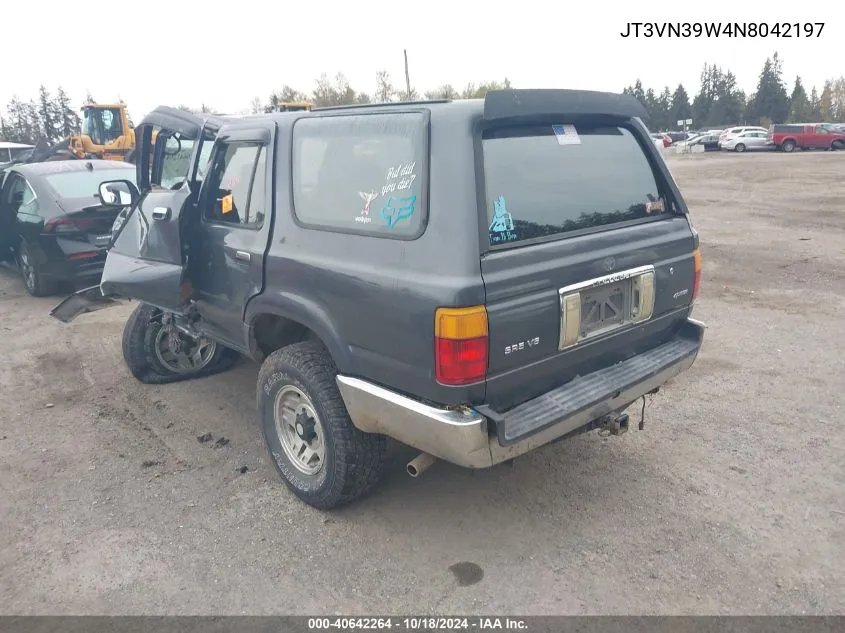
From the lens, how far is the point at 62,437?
438 cm

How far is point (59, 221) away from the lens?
7359mm

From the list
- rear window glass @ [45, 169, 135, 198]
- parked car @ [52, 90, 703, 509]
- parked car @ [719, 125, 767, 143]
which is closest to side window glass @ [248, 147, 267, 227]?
parked car @ [52, 90, 703, 509]

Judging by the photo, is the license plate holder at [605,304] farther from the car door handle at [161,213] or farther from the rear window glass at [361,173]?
the car door handle at [161,213]

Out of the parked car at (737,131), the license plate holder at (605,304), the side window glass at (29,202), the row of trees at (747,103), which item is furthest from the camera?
the row of trees at (747,103)

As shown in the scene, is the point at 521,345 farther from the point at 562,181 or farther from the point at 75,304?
Result: the point at 75,304

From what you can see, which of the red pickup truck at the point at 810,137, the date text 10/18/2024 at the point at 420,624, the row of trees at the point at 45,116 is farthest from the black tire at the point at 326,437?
the row of trees at the point at 45,116

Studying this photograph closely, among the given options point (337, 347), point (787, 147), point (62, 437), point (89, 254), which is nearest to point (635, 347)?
point (337, 347)

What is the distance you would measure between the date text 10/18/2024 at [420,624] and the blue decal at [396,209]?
169cm

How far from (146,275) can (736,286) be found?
664 centimetres

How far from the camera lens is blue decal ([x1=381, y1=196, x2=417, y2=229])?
279 centimetres

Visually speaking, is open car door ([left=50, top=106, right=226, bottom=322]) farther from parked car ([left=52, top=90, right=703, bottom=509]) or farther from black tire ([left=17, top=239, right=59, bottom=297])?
black tire ([left=17, top=239, right=59, bottom=297])

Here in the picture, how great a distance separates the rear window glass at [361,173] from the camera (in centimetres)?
282

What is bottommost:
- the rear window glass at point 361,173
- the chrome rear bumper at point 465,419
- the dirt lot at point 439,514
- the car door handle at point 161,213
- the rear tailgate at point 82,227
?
the dirt lot at point 439,514

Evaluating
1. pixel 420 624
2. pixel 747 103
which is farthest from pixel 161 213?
pixel 747 103
